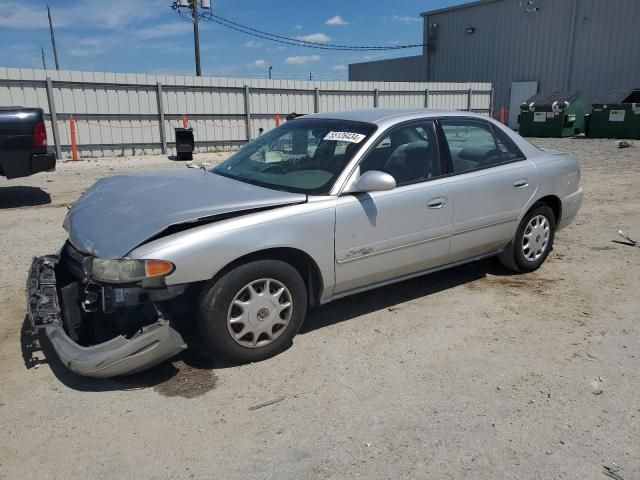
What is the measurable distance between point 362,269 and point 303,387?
99 centimetres

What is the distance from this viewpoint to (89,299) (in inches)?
121

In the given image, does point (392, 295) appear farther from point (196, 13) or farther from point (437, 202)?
point (196, 13)

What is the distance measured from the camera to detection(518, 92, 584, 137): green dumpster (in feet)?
70.6

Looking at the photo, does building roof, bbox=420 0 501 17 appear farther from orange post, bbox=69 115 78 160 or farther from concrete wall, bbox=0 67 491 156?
orange post, bbox=69 115 78 160

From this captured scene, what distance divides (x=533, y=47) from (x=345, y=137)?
28.0 metres

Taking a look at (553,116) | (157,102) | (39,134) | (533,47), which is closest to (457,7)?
(533,47)

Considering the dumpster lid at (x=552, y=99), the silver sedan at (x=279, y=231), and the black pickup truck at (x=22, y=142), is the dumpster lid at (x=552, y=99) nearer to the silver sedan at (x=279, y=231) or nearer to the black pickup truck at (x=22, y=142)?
the silver sedan at (x=279, y=231)

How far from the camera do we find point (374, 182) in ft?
11.5

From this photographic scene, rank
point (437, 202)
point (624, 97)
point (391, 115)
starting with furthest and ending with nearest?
point (624, 97) < point (391, 115) < point (437, 202)

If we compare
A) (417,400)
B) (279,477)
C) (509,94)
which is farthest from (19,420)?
(509,94)

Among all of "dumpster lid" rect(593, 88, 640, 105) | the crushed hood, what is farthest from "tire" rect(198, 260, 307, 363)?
"dumpster lid" rect(593, 88, 640, 105)

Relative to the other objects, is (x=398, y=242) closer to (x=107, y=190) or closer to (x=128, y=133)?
(x=107, y=190)

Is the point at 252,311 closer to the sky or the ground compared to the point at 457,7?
closer to the ground

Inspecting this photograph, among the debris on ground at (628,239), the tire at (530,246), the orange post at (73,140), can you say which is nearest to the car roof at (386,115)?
the tire at (530,246)
